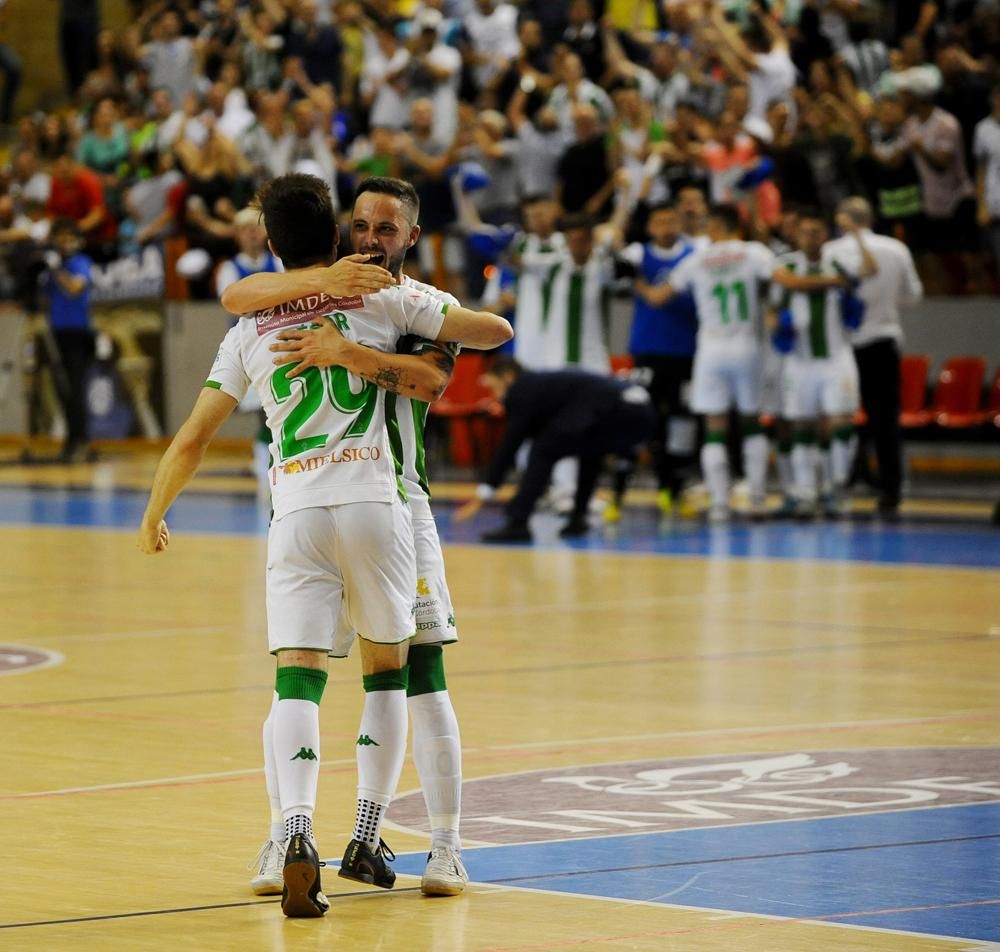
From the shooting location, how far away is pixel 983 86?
22.0 metres

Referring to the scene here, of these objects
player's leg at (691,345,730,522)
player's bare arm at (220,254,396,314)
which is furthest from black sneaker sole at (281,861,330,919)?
player's leg at (691,345,730,522)

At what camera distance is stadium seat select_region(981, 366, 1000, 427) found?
70.1 ft

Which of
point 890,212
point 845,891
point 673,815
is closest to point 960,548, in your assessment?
point 890,212

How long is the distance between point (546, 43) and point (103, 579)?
12735mm

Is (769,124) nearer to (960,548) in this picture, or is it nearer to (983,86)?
(983,86)

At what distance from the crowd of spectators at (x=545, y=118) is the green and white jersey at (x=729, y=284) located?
2.13 meters

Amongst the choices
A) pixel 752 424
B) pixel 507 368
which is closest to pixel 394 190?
pixel 507 368

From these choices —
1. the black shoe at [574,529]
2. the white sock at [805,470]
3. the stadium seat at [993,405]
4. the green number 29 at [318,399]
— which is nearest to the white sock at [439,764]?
the green number 29 at [318,399]

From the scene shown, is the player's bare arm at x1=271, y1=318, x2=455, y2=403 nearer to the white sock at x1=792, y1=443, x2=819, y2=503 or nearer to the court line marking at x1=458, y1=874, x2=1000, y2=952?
the court line marking at x1=458, y1=874, x2=1000, y2=952

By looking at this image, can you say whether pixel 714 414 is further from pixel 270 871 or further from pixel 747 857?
pixel 270 871

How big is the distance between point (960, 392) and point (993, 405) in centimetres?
36

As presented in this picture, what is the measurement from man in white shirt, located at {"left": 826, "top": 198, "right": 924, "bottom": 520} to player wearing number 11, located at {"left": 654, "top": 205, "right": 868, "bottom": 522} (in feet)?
2.52

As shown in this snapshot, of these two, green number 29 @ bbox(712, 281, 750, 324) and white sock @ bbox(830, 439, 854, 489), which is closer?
green number 29 @ bbox(712, 281, 750, 324)

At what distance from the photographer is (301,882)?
564 cm
